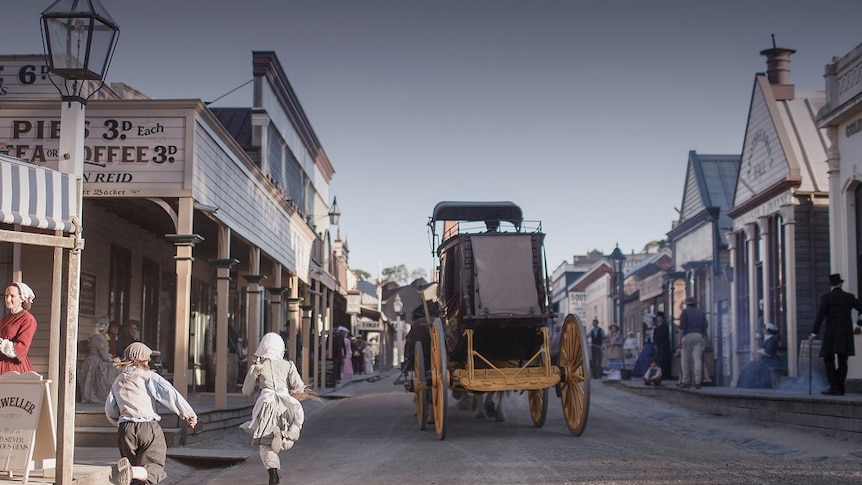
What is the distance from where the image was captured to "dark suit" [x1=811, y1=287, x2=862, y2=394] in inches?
532

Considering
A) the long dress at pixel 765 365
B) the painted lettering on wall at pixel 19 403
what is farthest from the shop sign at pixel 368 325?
the painted lettering on wall at pixel 19 403

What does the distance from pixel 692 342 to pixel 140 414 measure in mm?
13620

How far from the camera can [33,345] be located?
15.7 meters

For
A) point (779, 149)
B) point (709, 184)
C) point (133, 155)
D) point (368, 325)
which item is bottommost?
point (368, 325)

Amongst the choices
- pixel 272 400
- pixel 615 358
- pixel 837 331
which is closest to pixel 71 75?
pixel 272 400

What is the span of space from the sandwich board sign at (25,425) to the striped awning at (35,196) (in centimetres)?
132

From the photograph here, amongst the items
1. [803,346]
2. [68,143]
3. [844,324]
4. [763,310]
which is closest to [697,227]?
[763,310]

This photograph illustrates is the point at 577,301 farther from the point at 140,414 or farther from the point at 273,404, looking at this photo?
the point at 140,414

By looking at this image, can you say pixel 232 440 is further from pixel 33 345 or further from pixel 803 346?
pixel 803 346

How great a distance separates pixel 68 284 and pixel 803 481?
6.31m

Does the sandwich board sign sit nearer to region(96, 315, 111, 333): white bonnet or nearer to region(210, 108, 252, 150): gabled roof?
region(96, 315, 111, 333): white bonnet

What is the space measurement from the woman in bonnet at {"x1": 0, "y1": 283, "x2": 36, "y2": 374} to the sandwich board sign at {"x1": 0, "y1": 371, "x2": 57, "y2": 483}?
789mm

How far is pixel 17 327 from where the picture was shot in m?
8.97

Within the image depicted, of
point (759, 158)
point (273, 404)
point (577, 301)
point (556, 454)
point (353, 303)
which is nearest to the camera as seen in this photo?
point (273, 404)
